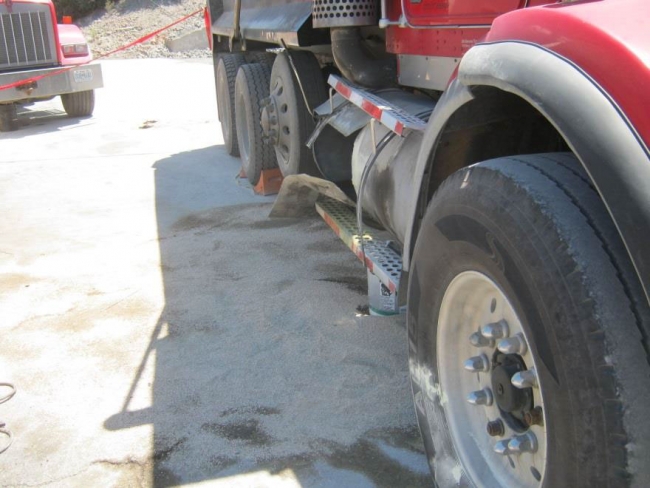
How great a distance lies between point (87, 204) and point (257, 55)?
221 cm

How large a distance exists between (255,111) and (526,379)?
451 cm

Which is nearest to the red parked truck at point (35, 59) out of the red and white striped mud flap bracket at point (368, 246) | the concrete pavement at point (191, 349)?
the concrete pavement at point (191, 349)

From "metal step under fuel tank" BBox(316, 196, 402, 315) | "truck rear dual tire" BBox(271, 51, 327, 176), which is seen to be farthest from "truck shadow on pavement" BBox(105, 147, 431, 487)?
"truck rear dual tire" BBox(271, 51, 327, 176)

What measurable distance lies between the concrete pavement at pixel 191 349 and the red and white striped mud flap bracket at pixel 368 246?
0.41 metres

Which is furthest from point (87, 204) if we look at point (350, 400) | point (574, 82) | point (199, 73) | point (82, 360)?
point (199, 73)

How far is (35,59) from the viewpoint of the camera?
407 inches

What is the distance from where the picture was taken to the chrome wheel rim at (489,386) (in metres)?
1.80

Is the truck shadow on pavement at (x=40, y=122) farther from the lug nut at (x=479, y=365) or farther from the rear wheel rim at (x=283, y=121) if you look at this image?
the lug nut at (x=479, y=365)

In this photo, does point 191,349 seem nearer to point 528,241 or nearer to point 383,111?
point 383,111

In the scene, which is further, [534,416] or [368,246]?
[368,246]

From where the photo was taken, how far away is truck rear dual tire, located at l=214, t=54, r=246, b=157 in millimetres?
7027

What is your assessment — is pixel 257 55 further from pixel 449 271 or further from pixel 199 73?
pixel 199 73

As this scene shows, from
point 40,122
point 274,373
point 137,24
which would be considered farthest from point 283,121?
point 137,24

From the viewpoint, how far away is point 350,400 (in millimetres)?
3004
